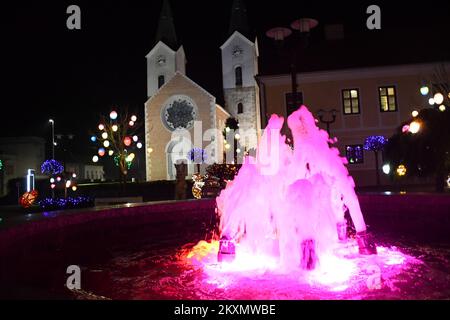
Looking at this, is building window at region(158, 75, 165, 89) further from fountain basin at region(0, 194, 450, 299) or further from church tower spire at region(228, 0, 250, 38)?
fountain basin at region(0, 194, 450, 299)

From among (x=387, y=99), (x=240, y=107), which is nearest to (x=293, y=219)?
(x=387, y=99)

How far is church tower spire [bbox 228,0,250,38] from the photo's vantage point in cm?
5631

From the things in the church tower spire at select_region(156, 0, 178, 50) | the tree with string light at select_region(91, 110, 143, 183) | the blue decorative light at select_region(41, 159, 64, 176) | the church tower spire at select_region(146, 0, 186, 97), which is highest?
the church tower spire at select_region(156, 0, 178, 50)

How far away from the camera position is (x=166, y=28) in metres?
58.1

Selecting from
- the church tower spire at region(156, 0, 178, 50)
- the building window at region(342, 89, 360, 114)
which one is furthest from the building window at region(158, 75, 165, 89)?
the building window at region(342, 89, 360, 114)

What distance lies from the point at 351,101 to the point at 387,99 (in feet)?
9.06

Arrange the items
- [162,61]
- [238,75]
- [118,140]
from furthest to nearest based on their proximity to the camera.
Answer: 1. [162,61]
2. [238,75]
3. [118,140]

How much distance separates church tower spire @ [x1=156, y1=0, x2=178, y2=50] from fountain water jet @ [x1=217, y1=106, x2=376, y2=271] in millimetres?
52698

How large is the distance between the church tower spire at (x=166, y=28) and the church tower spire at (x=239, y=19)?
8.50 meters

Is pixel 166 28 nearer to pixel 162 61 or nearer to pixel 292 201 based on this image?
pixel 162 61

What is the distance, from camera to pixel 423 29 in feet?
111

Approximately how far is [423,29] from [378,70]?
25.6 ft

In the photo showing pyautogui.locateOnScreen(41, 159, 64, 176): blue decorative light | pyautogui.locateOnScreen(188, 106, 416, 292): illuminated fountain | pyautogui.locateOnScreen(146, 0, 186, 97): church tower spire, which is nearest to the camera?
pyautogui.locateOnScreen(188, 106, 416, 292): illuminated fountain
